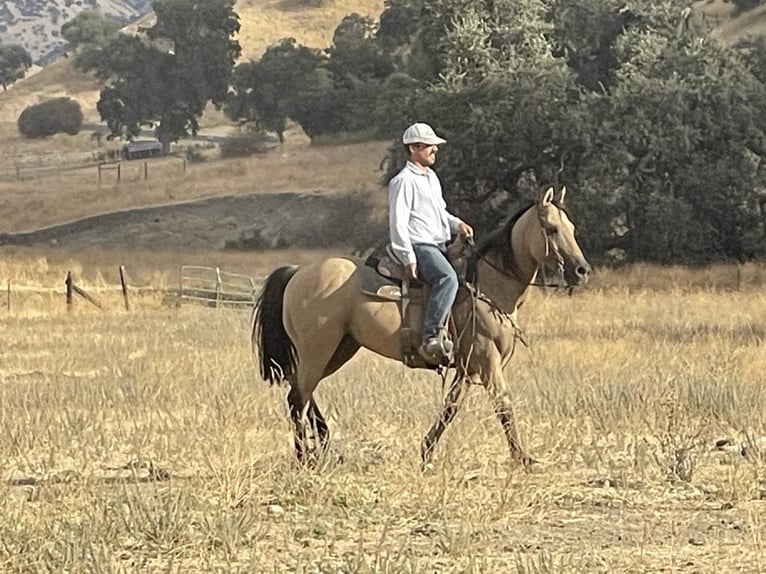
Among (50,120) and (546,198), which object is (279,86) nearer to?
(50,120)

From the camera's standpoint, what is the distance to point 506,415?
9672 mm

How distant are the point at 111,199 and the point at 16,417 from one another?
193 ft

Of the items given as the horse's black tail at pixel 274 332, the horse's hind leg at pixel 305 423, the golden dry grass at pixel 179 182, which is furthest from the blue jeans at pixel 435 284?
the golden dry grass at pixel 179 182

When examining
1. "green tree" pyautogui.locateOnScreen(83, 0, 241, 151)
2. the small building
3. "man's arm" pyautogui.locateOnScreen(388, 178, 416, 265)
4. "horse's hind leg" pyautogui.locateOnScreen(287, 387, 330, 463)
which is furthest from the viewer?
"green tree" pyautogui.locateOnScreen(83, 0, 241, 151)

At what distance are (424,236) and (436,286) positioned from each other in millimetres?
389

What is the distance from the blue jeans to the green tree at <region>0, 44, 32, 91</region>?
424 ft

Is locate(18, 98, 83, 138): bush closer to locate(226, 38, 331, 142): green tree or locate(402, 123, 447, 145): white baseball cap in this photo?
locate(226, 38, 331, 142): green tree

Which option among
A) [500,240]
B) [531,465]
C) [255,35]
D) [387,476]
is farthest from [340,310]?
[255,35]

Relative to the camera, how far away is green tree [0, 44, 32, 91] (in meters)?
132

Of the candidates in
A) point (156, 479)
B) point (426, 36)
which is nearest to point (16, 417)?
point (156, 479)

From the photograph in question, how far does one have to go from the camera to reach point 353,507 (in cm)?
812

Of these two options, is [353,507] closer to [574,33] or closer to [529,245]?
[529,245]

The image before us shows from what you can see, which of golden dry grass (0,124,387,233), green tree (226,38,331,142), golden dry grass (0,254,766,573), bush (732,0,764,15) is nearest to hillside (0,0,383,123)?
green tree (226,38,331,142)

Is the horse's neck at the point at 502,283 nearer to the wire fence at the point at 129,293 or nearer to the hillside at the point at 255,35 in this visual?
the wire fence at the point at 129,293
